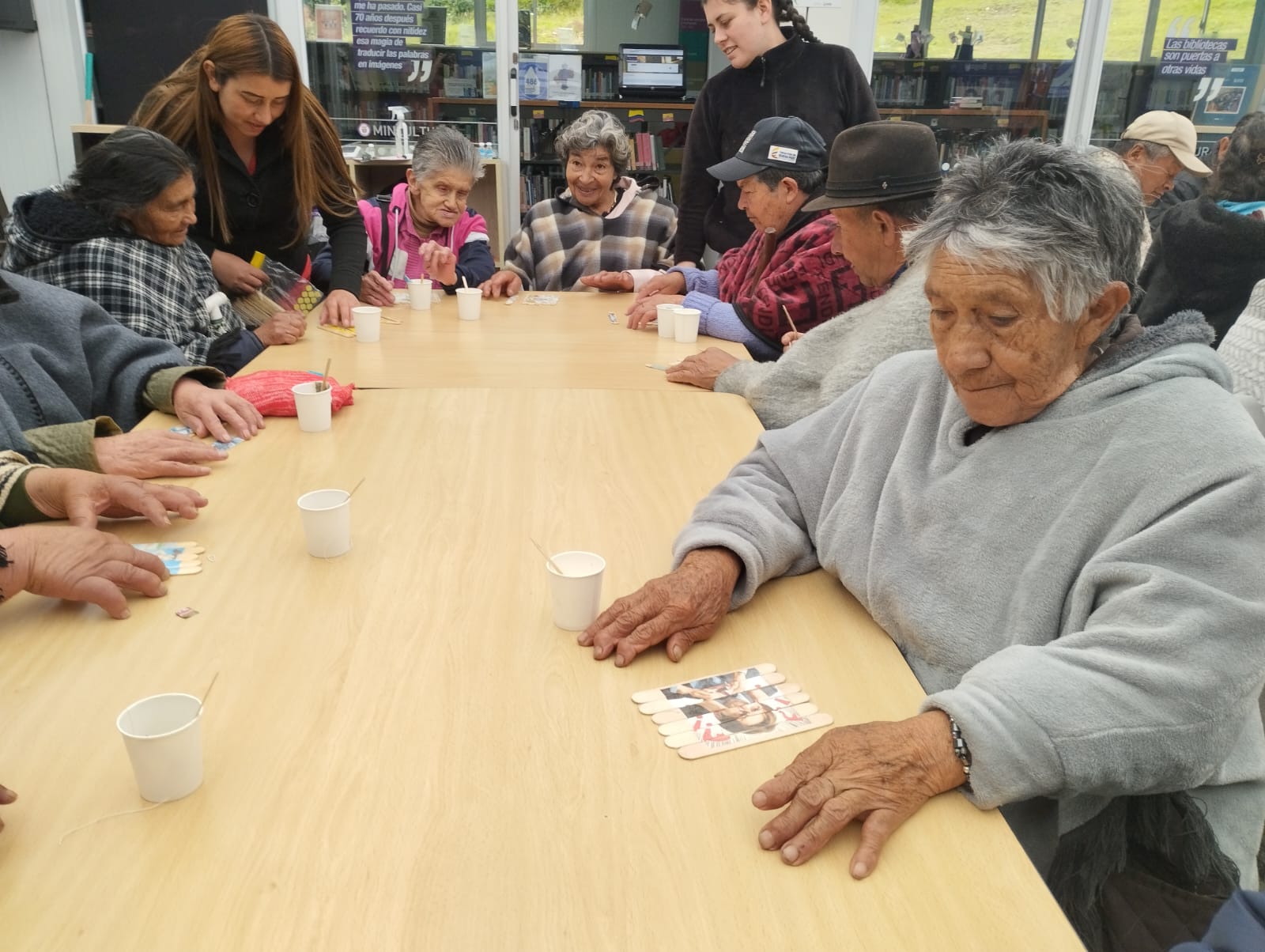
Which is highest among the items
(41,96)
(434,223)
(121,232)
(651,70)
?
(651,70)

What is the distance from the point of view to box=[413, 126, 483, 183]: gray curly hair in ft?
12.2

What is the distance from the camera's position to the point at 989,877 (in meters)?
0.89

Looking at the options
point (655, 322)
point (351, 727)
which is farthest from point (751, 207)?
point (351, 727)

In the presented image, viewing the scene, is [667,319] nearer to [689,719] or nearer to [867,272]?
[867,272]

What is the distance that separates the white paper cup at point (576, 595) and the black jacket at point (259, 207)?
7.66 ft

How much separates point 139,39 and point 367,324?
386cm

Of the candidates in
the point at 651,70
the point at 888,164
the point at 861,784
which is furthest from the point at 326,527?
the point at 651,70

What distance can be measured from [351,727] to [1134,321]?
115cm

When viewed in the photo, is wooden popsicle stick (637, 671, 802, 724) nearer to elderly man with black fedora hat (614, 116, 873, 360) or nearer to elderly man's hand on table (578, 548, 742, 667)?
elderly man's hand on table (578, 548, 742, 667)

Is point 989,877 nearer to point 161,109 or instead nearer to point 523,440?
point 523,440

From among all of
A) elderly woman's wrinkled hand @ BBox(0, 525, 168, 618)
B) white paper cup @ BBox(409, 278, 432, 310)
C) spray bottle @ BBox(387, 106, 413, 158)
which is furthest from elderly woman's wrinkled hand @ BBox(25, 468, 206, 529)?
spray bottle @ BBox(387, 106, 413, 158)

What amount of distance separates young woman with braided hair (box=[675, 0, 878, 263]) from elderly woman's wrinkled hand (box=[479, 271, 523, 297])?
0.86 metres

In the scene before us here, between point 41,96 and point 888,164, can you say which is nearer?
point 888,164

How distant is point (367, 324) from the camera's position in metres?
2.88
